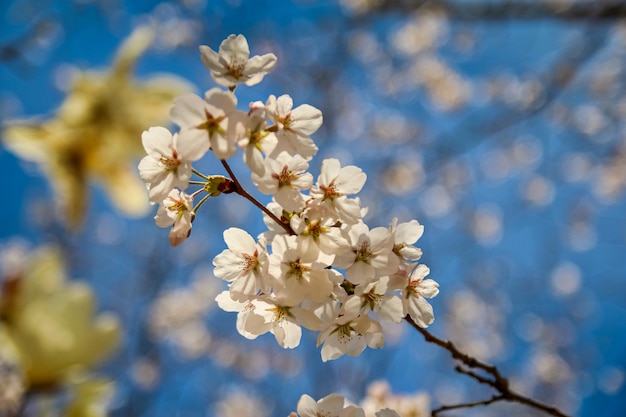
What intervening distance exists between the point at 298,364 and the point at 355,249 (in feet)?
23.1

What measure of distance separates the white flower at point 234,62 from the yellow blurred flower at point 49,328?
593 millimetres

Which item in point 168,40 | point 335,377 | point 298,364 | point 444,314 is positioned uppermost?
point 168,40

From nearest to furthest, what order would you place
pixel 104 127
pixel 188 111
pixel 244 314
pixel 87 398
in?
pixel 188 111 → pixel 244 314 → pixel 87 398 → pixel 104 127

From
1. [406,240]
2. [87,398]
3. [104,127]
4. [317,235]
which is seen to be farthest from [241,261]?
[104,127]

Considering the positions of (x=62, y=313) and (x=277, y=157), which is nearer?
(x=277, y=157)

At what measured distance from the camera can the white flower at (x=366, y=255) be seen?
610mm

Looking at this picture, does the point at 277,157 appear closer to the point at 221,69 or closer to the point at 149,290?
the point at 221,69

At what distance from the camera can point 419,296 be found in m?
0.69

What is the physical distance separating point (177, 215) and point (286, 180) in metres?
0.17

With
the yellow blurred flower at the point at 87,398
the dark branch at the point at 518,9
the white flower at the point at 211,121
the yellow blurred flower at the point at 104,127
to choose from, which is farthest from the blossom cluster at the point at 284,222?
the dark branch at the point at 518,9

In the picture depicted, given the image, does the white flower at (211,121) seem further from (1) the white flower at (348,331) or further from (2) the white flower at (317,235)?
(1) the white flower at (348,331)

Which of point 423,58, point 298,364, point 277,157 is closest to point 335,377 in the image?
point 298,364

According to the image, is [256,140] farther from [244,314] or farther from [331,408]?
[331,408]

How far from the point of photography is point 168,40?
6188mm
